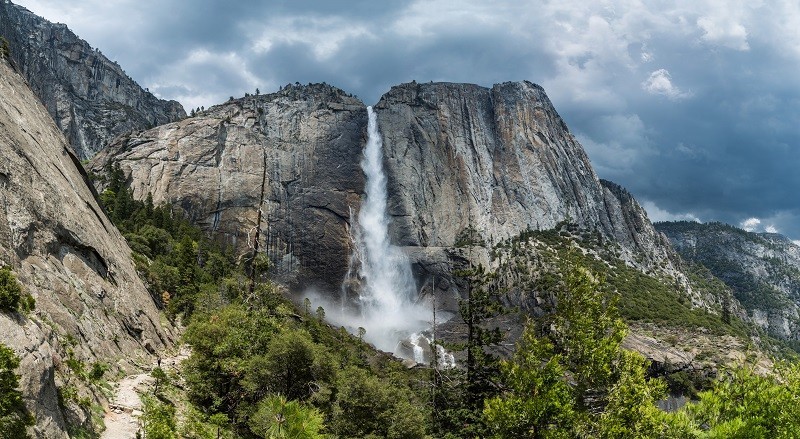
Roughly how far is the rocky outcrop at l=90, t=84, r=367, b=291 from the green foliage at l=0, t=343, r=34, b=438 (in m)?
101

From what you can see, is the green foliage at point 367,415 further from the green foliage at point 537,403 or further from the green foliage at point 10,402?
the green foliage at point 10,402

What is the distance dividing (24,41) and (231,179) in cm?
11049

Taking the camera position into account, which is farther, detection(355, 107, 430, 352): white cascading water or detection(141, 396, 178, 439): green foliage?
detection(355, 107, 430, 352): white cascading water

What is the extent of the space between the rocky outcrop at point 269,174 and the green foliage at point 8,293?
319 feet

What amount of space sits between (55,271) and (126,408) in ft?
28.8

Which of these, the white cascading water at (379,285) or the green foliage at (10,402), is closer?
the green foliage at (10,402)

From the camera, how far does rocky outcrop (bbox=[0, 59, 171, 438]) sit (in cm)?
1381

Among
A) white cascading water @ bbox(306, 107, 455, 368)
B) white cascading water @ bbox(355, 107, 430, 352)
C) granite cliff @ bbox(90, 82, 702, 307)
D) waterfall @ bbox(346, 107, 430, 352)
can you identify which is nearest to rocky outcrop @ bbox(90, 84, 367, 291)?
granite cliff @ bbox(90, 82, 702, 307)

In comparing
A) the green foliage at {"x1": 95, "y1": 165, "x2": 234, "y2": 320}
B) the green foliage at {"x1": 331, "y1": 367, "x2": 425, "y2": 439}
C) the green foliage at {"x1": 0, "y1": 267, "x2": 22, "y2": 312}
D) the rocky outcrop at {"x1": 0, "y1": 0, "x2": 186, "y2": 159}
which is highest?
the rocky outcrop at {"x1": 0, "y1": 0, "x2": 186, "y2": 159}

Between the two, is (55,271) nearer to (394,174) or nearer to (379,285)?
(379,285)

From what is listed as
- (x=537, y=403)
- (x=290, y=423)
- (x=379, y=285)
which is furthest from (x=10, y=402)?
(x=379, y=285)

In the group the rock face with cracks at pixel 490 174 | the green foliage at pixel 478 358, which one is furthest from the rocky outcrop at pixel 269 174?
the green foliage at pixel 478 358

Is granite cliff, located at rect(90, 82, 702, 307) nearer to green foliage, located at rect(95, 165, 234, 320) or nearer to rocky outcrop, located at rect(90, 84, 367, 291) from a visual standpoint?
rocky outcrop, located at rect(90, 84, 367, 291)

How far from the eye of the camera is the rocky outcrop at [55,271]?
45.3ft
